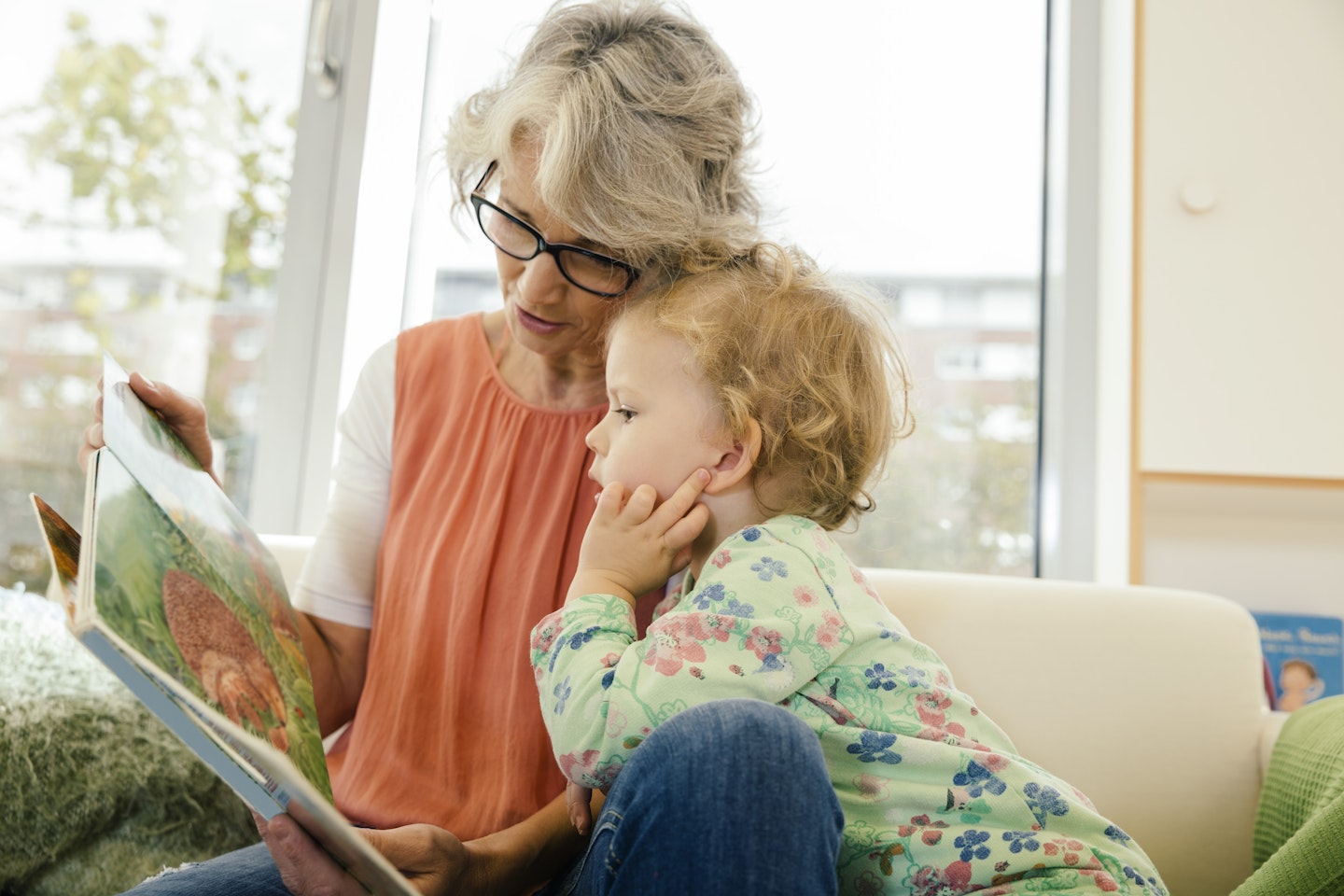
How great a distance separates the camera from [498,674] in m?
1.10

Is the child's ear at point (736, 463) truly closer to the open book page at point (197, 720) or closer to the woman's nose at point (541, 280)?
the woman's nose at point (541, 280)

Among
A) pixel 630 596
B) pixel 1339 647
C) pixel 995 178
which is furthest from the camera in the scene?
pixel 995 178

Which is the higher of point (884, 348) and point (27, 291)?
point (27, 291)

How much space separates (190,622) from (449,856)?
0.36 metres

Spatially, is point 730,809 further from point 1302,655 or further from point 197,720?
point 1302,655

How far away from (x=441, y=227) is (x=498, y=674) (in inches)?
52.2

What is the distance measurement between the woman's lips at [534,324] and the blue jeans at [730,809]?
53 centimetres

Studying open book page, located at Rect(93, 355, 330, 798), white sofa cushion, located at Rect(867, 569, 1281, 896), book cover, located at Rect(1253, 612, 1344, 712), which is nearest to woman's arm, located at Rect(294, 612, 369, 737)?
open book page, located at Rect(93, 355, 330, 798)

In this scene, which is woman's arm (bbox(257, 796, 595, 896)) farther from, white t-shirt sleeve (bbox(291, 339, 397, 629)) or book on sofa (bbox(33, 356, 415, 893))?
white t-shirt sleeve (bbox(291, 339, 397, 629))

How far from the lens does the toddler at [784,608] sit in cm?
82

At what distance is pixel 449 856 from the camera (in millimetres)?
885

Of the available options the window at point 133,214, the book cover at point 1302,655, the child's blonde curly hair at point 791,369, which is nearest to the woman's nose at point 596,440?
the child's blonde curly hair at point 791,369

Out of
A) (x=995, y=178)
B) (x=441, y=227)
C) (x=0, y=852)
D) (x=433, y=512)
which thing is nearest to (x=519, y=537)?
(x=433, y=512)

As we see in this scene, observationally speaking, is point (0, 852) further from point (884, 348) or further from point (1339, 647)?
point (1339, 647)
